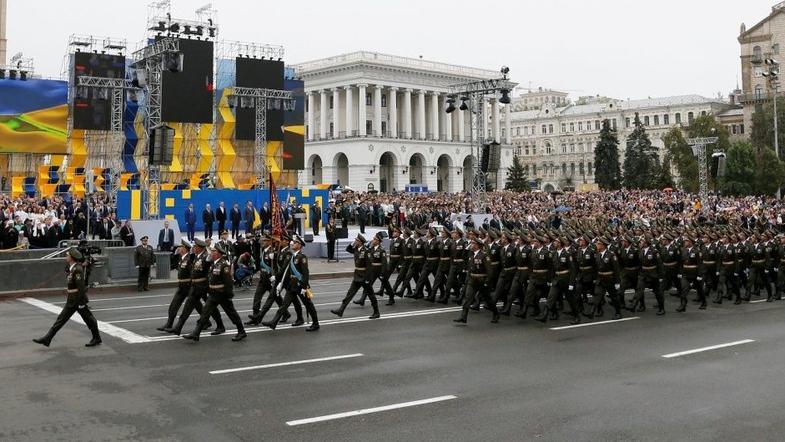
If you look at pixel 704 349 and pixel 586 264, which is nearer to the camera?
pixel 704 349

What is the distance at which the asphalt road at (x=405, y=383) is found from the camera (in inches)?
307

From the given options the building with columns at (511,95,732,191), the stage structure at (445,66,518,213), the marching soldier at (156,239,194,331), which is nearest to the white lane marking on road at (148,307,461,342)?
the marching soldier at (156,239,194,331)

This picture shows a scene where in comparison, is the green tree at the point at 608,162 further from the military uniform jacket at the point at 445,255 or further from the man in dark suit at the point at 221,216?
the military uniform jacket at the point at 445,255

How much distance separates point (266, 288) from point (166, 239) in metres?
11.1

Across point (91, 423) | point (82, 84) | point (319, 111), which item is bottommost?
point (91, 423)

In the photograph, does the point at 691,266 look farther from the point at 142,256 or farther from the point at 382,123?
the point at 382,123

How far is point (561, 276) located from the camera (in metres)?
14.9

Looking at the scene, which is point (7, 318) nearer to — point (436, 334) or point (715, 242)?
point (436, 334)

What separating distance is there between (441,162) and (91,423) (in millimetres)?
92791

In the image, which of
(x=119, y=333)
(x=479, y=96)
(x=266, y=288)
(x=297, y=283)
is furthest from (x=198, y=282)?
(x=479, y=96)

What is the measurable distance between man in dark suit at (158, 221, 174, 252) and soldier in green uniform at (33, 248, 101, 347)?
12.4m

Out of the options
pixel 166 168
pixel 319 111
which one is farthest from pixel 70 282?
pixel 319 111

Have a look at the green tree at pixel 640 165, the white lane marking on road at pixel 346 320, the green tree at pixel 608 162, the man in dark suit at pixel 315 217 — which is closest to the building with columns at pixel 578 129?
the green tree at pixel 608 162

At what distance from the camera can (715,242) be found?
1795 centimetres
